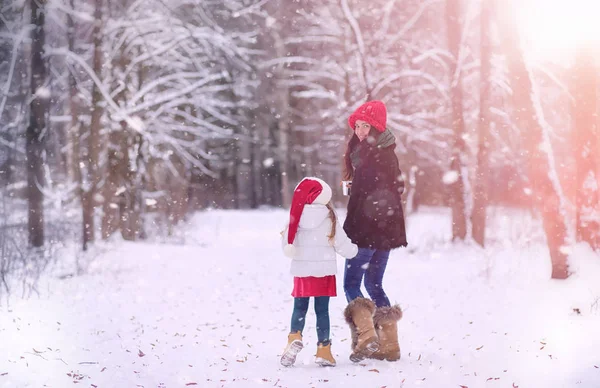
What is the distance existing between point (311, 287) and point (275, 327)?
2.55 metres

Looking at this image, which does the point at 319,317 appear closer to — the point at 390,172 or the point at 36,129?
the point at 390,172

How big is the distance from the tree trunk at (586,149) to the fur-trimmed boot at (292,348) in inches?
210

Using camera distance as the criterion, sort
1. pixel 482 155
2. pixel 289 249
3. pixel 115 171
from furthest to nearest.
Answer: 1. pixel 115 171
2. pixel 482 155
3. pixel 289 249

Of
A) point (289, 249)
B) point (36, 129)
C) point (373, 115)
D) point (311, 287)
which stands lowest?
point (311, 287)

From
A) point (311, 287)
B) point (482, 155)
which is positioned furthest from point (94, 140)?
point (311, 287)

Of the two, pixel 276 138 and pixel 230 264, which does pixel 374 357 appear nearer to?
pixel 230 264

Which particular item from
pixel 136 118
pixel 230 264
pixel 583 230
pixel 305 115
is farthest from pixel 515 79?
pixel 305 115

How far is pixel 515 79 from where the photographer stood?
9.47 meters

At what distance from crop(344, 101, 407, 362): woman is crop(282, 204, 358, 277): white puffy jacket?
24cm

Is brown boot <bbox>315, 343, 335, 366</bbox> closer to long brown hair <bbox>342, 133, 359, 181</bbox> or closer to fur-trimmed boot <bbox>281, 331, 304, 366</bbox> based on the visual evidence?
fur-trimmed boot <bbox>281, 331, 304, 366</bbox>

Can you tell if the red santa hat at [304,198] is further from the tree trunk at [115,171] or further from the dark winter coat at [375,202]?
the tree trunk at [115,171]

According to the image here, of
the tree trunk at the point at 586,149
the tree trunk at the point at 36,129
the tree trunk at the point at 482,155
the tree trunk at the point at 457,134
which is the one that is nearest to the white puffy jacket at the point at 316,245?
→ the tree trunk at the point at 586,149

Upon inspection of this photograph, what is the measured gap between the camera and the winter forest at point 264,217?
6.23m

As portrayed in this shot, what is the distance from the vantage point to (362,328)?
5625 millimetres
